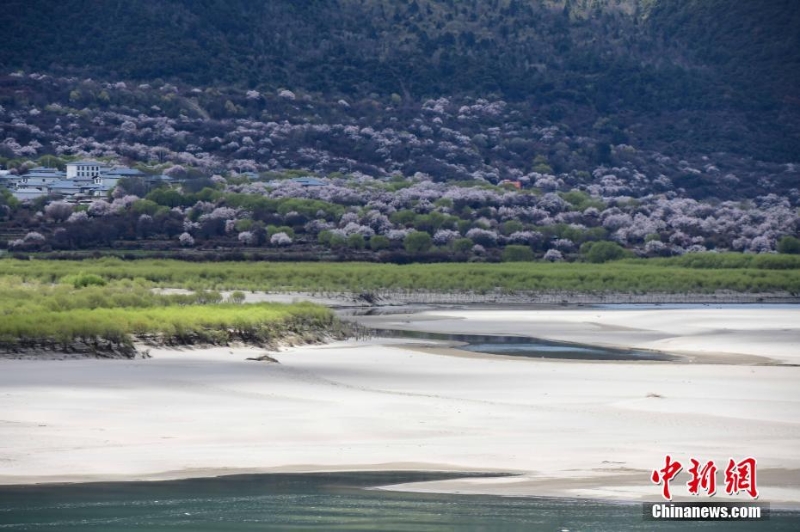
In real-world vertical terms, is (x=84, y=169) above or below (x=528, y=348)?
above

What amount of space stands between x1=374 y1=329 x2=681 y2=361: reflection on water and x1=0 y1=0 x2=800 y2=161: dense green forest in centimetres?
10024

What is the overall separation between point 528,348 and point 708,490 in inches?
826

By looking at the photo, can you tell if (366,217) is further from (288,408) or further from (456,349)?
(288,408)

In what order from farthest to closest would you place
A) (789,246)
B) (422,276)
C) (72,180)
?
(72,180), (789,246), (422,276)

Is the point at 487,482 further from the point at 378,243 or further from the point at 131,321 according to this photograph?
the point at 378,243

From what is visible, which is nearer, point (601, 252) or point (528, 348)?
point (528, 348)

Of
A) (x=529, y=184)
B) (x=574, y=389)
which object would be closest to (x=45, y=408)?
(x=574, y=389)

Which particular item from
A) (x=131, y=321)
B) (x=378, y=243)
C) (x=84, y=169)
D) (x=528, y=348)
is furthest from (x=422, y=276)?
(x=84, y=169)

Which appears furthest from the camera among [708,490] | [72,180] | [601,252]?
[72,180]

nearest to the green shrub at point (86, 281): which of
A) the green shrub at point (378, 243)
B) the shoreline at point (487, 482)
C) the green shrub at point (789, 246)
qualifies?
the shoreline at point (487, 482)

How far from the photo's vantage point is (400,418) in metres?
21.6

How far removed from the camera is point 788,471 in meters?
17.5

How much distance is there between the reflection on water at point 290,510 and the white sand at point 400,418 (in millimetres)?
580

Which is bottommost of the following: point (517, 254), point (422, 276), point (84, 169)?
point (422, 276)
